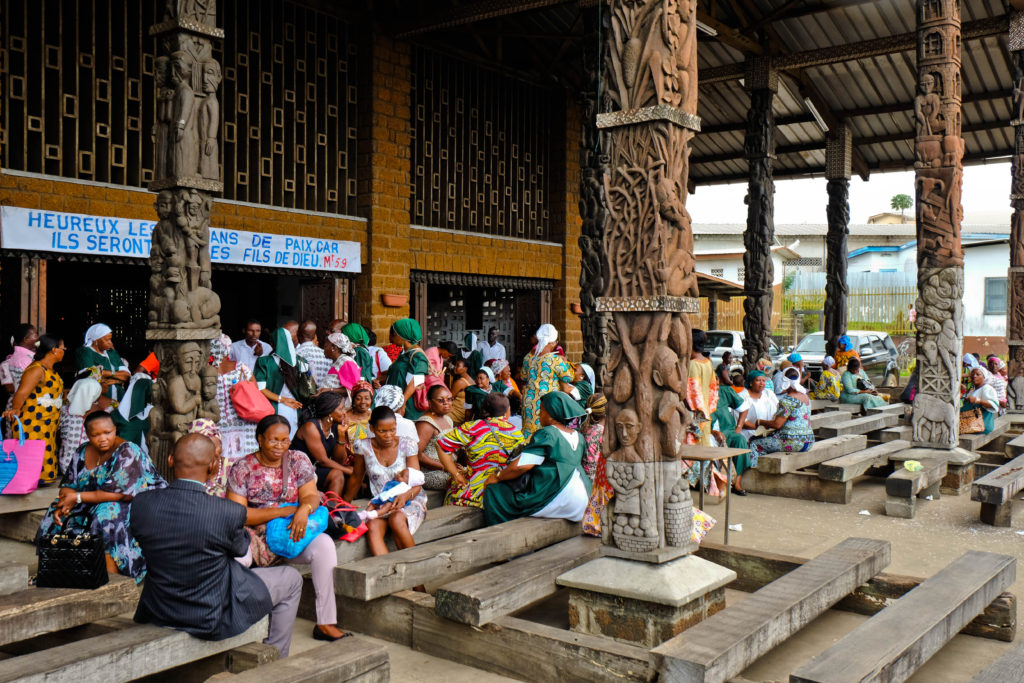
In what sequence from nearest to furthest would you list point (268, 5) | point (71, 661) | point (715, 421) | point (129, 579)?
point (71, 661)
point (129, 579)
point (715, 421)
point (268, 5)

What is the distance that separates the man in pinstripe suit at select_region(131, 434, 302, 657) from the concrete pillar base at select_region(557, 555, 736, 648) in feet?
5.66

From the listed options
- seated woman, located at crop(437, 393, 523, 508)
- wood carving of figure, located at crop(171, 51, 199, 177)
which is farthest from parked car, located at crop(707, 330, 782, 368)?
wood carving of figure, located at crop(171, 51, 199, 177)

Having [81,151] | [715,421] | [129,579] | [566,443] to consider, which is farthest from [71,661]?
[81,151]

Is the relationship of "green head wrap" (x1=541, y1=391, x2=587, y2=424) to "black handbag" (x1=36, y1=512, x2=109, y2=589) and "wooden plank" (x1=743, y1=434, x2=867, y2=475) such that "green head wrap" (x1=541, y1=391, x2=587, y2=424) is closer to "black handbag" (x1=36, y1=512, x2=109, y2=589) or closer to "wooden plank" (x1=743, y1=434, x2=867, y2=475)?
"black handbag" (x1=36, y1=512, x2=109, y2=589)

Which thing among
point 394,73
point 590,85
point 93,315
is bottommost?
point 93,315

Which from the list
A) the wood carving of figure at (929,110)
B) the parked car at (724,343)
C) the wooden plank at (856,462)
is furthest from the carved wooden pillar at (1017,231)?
the parked car at (724,343)

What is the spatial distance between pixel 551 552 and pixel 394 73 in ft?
30.5

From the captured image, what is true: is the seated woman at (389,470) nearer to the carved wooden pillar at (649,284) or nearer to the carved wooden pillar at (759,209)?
the carved wooden pillar at (649,284)

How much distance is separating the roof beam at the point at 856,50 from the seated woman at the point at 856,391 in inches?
183

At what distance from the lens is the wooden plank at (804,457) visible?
26.7ft

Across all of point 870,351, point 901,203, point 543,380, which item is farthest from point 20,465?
point 901,203

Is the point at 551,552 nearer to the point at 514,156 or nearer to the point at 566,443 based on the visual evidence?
the point at 566,443

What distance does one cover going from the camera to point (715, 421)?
27.0ft

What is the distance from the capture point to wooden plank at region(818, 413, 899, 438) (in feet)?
32.8
